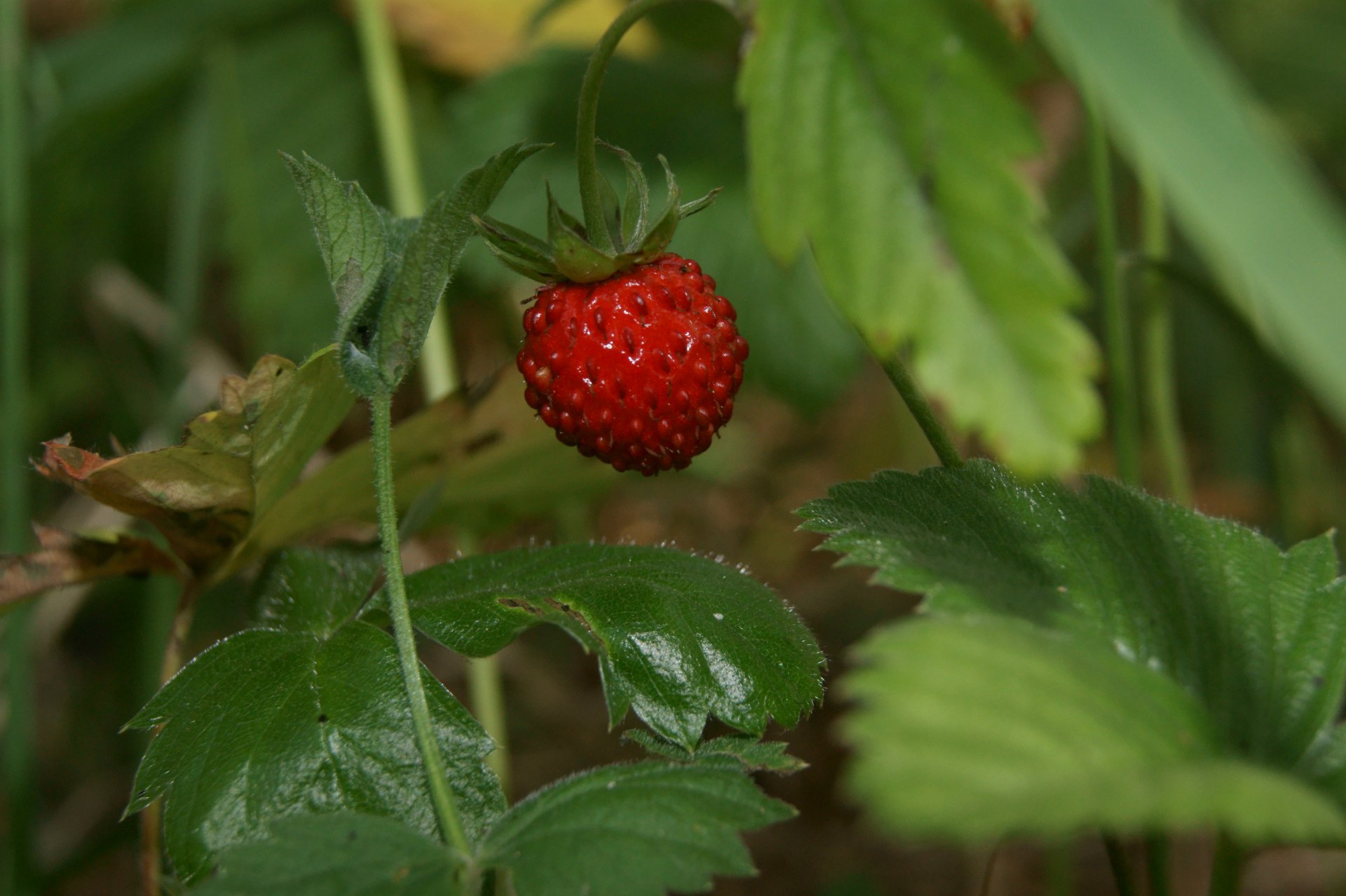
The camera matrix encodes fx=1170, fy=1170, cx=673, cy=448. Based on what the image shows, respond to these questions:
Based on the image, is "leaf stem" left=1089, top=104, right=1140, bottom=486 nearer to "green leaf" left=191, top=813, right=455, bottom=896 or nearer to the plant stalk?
"green leaf" left=191, top=813, right=455, bottom=896

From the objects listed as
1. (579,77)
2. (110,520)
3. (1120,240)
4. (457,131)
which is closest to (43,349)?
(110,520)

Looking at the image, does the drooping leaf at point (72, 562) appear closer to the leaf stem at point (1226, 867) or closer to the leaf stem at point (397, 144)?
the leaf stem at point (397, 144)

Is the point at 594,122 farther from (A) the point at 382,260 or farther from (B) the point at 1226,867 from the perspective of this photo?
(B) the point at 1226,867

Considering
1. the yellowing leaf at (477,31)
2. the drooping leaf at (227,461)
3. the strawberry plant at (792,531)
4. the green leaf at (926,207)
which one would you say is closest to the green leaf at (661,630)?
the strawberry plant at (792,531)

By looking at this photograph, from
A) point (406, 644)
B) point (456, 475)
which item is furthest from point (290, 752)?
point (456, 475)

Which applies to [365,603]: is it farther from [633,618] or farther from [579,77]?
[579,77]

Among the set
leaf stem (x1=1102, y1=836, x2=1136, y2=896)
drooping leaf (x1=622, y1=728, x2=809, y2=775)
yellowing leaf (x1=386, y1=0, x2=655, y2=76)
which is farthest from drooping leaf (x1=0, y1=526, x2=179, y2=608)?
yellowing leaf (x1=386, y1=0, x2=655, y2=76)
